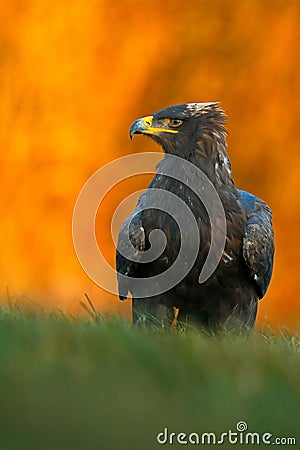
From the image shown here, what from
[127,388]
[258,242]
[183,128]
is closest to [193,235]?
[258,242]

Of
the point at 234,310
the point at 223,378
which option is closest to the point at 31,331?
the point at 223,378

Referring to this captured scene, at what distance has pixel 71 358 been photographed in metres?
2.62

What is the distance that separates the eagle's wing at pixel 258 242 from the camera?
5.91m

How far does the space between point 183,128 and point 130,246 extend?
890 mm

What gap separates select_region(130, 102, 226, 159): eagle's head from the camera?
6.09 m

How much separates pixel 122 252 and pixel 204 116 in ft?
3.58

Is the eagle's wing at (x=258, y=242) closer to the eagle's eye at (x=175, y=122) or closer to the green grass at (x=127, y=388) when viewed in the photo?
the eagle's eye at (x=175, y=122)

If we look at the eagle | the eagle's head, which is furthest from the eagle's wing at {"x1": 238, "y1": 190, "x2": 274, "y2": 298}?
the eagle's head

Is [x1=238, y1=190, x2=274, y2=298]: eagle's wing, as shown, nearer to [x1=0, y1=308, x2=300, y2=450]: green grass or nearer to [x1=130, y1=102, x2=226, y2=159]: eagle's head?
[x1=130, y1=102, x2=226, y2=159]: eagle's head

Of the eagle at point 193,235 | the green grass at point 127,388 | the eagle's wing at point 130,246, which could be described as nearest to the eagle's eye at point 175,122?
the eagle at point 193,235

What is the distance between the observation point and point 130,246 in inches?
237

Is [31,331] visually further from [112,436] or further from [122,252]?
[122,252]

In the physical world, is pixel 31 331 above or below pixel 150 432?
above

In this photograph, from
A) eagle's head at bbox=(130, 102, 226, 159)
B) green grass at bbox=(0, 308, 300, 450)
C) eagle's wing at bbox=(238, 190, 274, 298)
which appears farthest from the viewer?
eagle's head at bbox=(130, 102, 226, 159)
